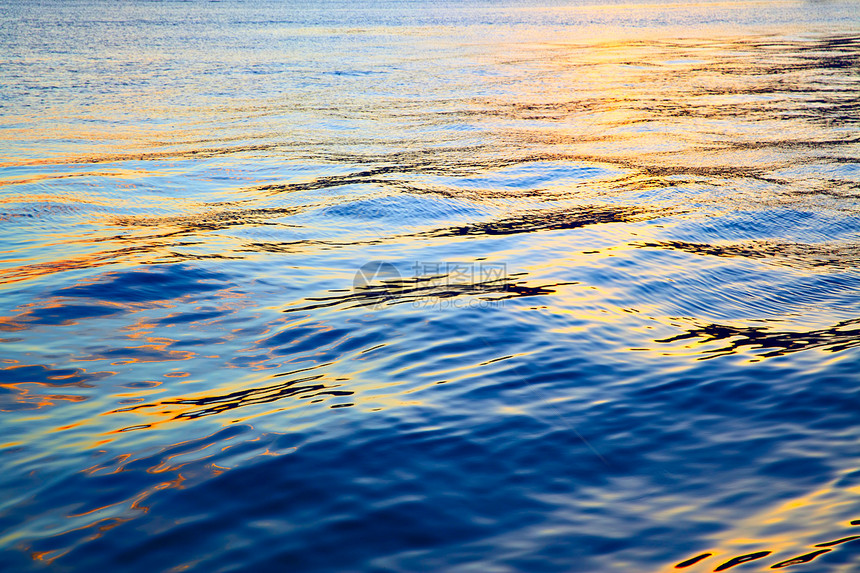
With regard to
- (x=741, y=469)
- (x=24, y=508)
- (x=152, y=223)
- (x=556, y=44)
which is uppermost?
(x=556, y=44)

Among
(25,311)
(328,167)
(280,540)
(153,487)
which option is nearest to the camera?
(280,540)

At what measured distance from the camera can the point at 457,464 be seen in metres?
4.06

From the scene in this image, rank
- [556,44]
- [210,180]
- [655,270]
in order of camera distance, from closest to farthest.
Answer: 1. [655,270]
2. [210,180]
3. [556,44]

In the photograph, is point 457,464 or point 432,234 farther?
point 432,234

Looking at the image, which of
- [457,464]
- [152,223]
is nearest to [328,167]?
[152,223]

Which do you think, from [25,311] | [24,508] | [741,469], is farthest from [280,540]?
[25,311]

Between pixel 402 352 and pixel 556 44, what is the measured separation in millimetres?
38390

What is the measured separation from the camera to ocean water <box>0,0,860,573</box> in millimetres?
3480

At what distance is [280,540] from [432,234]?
19.0ft

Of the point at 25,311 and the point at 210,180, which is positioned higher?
the point at 210,180

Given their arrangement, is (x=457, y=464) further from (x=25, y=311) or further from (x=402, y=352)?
(x=25, y=311)

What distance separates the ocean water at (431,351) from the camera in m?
3.48

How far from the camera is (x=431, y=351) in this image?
559 cm

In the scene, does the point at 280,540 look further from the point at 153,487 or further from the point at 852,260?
the point at 852,260
